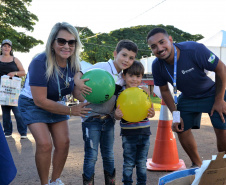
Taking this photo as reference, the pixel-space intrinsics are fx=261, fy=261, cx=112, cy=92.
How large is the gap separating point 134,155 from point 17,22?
21.1 metres

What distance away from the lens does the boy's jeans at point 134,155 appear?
3010 mm

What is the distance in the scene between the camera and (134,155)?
304cm

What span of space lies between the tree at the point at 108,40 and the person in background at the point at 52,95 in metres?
28.5

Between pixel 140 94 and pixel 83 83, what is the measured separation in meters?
0.64

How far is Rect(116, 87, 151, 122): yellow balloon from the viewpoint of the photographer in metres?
2.85

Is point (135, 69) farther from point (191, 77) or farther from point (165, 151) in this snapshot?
point (165, 151)

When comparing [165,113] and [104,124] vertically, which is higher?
[104,124]

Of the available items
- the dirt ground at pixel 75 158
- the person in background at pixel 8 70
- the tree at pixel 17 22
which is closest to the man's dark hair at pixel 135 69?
the dirt ground at pixel 75 158

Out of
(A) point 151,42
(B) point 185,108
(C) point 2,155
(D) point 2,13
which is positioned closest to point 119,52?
(A) point 151,42

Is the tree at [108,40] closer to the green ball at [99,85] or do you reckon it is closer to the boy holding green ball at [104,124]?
the boy holding green ball at [104,124]

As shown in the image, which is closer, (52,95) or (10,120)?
(52,95)

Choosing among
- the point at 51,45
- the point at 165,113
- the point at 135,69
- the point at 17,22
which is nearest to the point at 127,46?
the point at 135,69

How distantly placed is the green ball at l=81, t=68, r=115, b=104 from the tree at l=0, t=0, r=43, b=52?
64.5 ft

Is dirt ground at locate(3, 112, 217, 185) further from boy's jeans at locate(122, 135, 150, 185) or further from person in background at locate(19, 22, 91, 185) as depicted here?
person in background at locate(19, 22, 91, 185)
